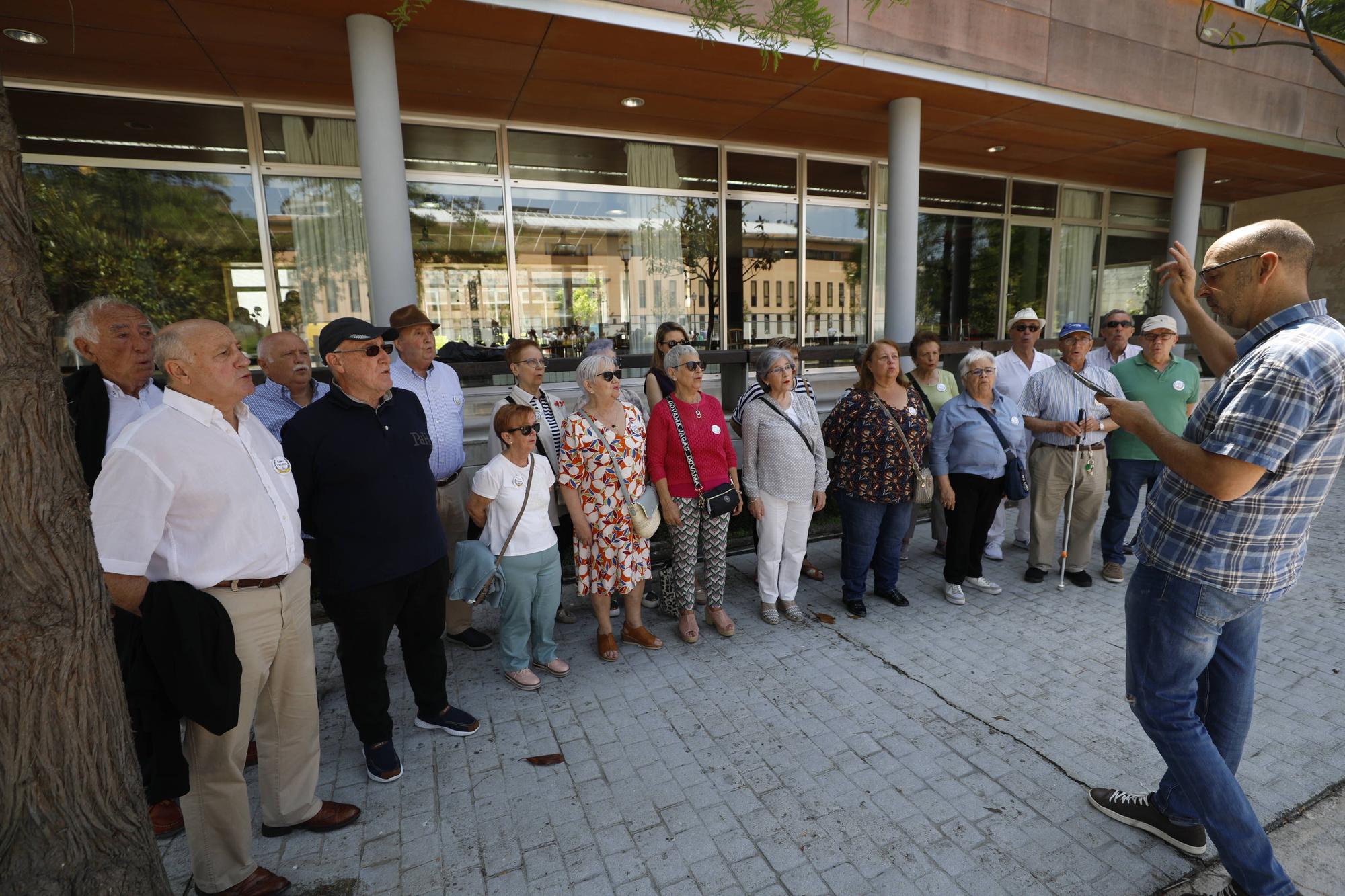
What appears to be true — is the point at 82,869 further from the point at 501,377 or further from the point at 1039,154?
the point at 1039,154

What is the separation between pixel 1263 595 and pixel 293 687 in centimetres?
338

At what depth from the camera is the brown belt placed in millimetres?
2199

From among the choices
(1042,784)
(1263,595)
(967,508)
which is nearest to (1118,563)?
(967,508)

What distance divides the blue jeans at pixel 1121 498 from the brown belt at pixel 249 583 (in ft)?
17.9

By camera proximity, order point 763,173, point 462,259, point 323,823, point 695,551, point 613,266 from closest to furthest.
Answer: point 323,823 → point 695,551 → point 462,259 → point 613,266 → point 763,173

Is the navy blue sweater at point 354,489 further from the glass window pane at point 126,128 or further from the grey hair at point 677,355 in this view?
the glass window pane at point 126,128

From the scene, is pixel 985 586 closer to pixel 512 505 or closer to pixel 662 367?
pixel 662 367

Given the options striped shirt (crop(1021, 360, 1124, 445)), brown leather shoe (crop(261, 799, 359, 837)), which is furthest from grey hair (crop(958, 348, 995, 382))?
brown leather shoe (crop(261, 799, 359, 837))

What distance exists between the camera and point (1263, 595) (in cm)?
202

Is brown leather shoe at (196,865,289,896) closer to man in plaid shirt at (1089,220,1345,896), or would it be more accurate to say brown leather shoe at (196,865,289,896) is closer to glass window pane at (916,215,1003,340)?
man in plaid shirt at (1089,220,1345,896)

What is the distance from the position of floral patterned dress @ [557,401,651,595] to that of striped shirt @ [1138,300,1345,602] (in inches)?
98.8

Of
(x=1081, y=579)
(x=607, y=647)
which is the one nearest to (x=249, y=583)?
(x=607, y=647)

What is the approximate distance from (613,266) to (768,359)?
5556mm

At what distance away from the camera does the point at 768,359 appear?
4.29 meters
